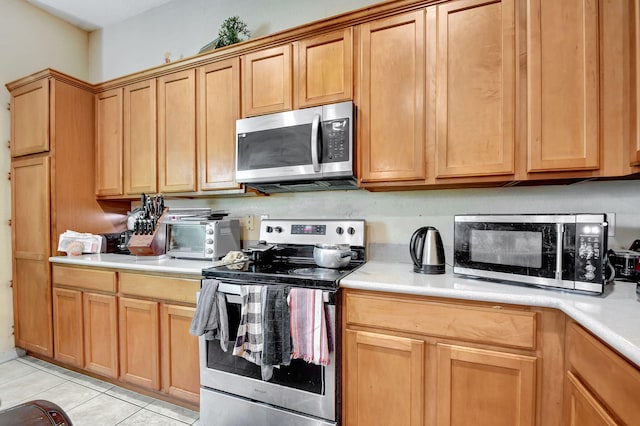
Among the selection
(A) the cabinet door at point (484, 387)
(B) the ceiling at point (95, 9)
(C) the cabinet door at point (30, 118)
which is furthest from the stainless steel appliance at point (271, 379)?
(B) the ceiling at point (95, 9)

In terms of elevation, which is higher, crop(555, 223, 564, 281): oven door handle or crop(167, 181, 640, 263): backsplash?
crop(167, 181, 640, 263): backsplash

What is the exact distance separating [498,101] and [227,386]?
206 cm

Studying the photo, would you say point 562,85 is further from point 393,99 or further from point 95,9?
point 95,9

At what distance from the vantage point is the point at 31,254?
7.99 ft

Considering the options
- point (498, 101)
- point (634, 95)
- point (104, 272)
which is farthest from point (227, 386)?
point (634, 95)

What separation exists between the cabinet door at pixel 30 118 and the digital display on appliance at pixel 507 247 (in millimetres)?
3174

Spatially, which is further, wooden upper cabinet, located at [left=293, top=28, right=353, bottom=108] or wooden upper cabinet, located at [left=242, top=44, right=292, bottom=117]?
wooden upper cabinet, located at [left=242, top=44, right=292, bottom=117]

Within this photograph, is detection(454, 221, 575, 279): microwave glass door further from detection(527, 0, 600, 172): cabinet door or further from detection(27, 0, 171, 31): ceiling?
detection(27, 0, 171, 31): ceiling

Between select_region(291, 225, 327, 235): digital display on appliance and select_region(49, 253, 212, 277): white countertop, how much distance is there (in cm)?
62

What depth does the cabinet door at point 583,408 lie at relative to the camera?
83 centimetres

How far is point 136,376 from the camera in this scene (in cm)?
195

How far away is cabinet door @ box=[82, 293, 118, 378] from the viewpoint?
2023mm

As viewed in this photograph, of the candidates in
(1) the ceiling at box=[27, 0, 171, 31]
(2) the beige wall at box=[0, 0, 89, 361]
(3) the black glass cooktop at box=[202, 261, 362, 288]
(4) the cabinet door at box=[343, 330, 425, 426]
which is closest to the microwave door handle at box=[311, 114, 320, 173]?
(3) the black glass cooktop at box=[202, 261, 362, 288]

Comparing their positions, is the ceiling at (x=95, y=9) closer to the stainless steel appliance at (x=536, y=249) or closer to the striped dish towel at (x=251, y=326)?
the striped dish towel at (x=251, y=326)
